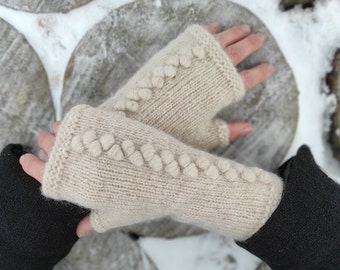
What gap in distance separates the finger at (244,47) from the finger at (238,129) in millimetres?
197

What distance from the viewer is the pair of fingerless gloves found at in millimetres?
1080

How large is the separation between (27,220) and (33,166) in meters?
0.15

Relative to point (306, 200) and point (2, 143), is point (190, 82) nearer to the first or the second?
point (306, 200)

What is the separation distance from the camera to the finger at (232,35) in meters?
1.32

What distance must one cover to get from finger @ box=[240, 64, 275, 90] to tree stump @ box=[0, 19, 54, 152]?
2.02 feet

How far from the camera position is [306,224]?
1.18m

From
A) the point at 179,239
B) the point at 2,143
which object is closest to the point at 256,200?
the point at 179,239

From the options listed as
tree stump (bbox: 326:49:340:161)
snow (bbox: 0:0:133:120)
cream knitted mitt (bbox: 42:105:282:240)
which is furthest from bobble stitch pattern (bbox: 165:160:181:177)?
tree stump (bbox: 326:49:340:161)

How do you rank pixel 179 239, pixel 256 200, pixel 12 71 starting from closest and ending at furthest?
pixel 256 200, pixel 12 71, pixel 179 239

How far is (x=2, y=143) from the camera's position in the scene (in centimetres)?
140

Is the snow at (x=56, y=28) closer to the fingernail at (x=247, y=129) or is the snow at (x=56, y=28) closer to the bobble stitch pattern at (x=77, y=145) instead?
the bobble stitch pattern at (x=77, y=145)

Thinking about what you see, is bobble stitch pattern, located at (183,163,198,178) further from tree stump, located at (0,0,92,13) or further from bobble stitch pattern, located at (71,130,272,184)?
tree stump, located at (0,0,92,13)

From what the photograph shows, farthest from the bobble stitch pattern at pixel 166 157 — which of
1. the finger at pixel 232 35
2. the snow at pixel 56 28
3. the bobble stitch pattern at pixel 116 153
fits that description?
the snow at pixel 56 28

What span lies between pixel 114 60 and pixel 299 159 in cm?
64
